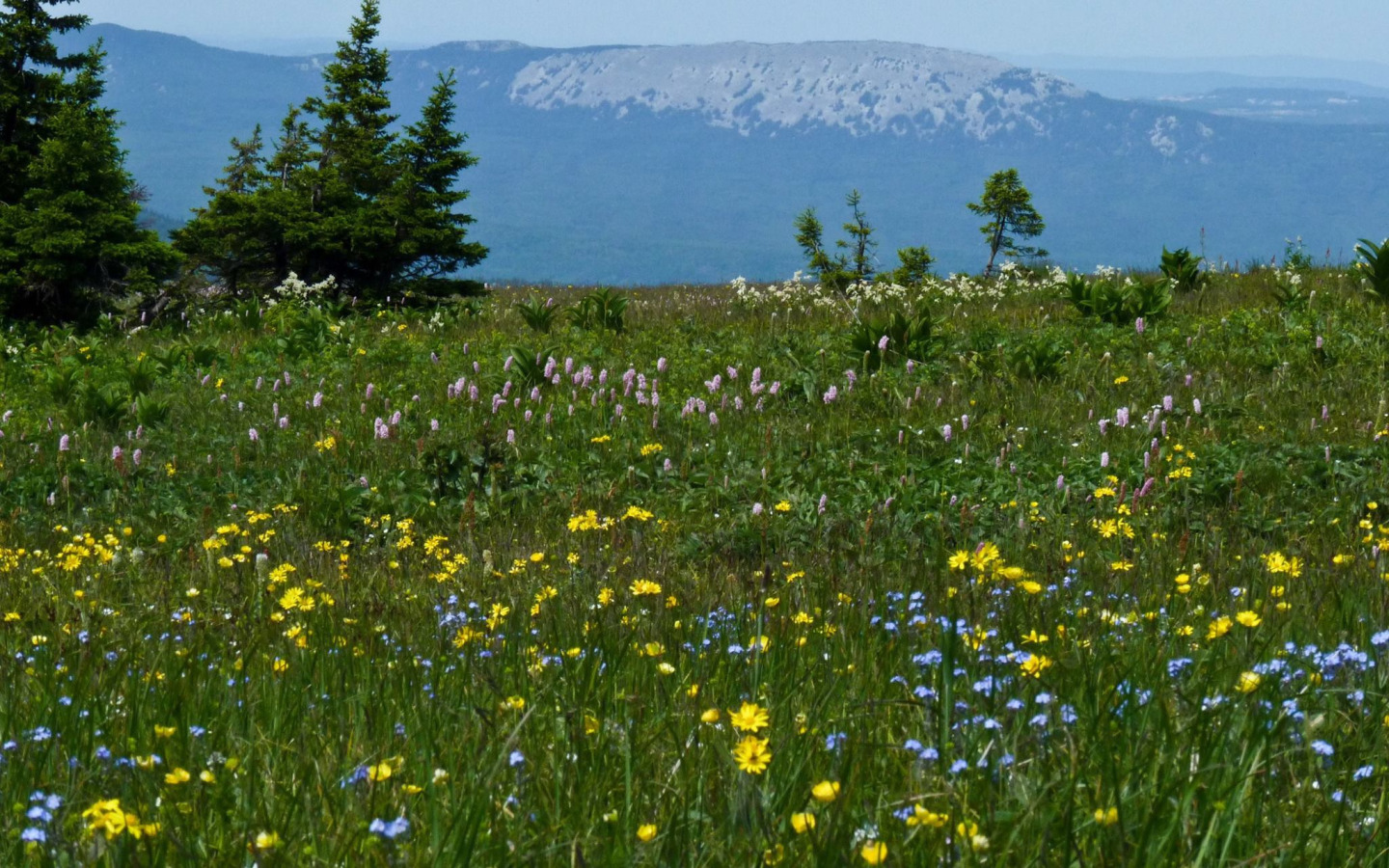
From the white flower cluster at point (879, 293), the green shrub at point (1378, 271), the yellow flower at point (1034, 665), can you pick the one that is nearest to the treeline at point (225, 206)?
the white flower cluster at point (879, 293)

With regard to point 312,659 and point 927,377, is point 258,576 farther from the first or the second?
point 927,377

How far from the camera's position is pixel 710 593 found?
529cm

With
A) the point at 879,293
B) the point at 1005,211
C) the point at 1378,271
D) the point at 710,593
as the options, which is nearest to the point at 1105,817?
the point at 710,593

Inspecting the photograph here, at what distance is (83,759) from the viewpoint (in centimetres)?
267

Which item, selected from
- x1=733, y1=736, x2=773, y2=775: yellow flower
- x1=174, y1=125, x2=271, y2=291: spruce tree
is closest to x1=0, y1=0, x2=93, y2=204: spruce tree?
x1=174, y1=125, x2=271, y2=291: spruce tree

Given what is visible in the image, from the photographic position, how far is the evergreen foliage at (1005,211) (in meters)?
36.2

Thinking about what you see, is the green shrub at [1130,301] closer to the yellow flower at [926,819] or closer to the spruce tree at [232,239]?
the yellow flower at [926,819]

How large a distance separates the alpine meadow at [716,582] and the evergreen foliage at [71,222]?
2507 mm

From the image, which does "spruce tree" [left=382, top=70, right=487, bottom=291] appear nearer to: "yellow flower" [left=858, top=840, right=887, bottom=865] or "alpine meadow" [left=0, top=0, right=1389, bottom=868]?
"alpine meadow" [left=0, top=0, right=1389, bottom=868]

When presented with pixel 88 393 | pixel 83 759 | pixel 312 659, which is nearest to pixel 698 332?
pixel 88 393

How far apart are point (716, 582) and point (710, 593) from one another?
1.61ft

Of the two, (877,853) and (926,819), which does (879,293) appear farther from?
(877,853)

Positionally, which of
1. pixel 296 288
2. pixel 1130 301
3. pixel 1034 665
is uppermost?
pixel 1130 301

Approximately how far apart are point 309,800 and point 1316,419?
8.09 m
